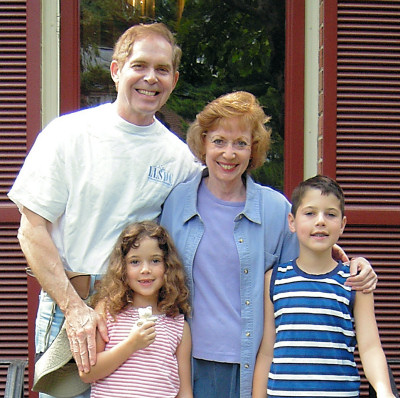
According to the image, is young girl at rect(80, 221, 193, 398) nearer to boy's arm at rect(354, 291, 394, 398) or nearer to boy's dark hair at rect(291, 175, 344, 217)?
boy's dark hair at rect(291, 175, 344, 217)

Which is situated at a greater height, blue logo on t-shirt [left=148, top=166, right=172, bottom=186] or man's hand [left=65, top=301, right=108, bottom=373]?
blue logo on t-shirt [left=148, top=166, right=172, bottom=186]

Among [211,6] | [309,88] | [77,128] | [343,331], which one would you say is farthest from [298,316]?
[211,6]

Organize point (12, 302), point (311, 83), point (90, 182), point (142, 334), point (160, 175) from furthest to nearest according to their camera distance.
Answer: point (311, 83) → point (12, 302) → point (160, 175) → point (90, 182) → point (142, 334)

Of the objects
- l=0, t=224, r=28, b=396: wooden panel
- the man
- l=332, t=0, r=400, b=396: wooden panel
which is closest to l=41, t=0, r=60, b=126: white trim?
l=0, t=224, r=28, b=396: wooden panel

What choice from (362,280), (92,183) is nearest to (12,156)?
(92,183)

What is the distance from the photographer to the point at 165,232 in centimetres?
235

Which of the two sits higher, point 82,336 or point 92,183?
point 92,183

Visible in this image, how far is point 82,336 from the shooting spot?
220cm

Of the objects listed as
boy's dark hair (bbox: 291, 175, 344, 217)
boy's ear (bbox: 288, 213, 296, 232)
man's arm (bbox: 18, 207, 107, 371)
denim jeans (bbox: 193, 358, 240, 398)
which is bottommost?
denim jeans (bbox: 193, 358, 240, 398)

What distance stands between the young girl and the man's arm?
0.05 metres

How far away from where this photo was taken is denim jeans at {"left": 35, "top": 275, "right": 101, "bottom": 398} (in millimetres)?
2314

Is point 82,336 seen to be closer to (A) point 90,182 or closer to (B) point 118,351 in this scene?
(B) point 118,351

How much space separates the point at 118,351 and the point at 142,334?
108 mm

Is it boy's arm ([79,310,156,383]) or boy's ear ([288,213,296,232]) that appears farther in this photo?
boy's ear ([288,213,296,232])
